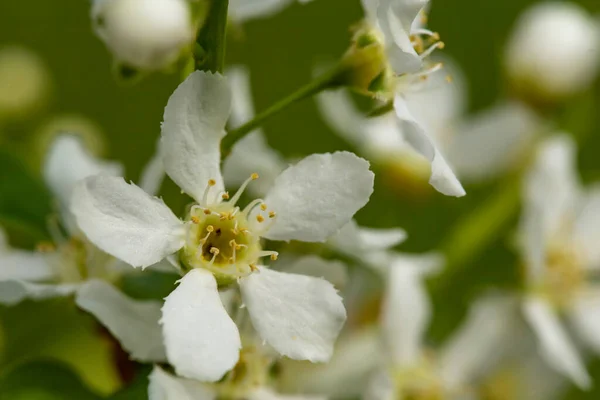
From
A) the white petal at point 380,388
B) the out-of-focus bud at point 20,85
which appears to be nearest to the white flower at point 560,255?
the white petal at point 380,388

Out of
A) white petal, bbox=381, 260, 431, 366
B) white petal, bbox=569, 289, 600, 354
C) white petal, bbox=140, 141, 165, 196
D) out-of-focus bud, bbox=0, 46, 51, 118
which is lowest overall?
white petal, bbox=569, 289, 600, 354

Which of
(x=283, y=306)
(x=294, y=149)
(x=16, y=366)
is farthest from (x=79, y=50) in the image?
(x=283, y=306)

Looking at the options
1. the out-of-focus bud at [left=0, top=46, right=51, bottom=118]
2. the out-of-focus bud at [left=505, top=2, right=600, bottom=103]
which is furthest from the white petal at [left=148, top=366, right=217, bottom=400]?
the out-of-focus bud at [left=505, top=2, right=600, bottom=103]

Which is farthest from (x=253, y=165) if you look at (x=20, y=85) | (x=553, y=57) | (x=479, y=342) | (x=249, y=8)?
(x=553, y=57)

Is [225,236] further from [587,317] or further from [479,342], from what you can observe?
[587,317]

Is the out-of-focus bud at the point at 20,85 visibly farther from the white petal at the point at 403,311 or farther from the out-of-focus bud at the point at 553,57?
the out-of-focus bud at the point at 553,57

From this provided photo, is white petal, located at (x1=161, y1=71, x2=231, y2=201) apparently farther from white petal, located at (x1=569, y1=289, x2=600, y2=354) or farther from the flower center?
white petal, located at (x1=569, y1=289, x2=600, y2=354)
